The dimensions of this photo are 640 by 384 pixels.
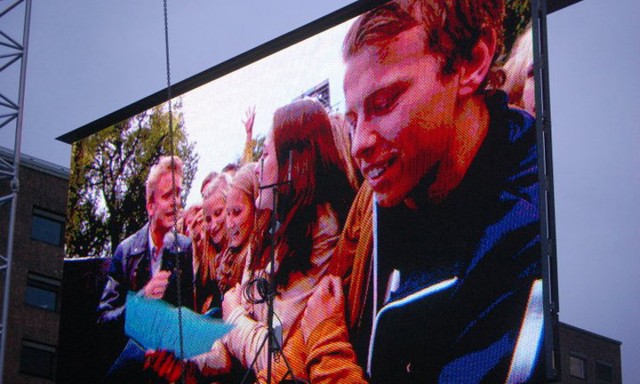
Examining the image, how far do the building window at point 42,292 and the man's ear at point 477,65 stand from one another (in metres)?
14.9

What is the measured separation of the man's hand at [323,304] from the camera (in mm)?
11555

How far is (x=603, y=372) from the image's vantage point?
3086 cm

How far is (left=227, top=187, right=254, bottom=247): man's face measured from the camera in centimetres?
1302

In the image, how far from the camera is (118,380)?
14.1 m

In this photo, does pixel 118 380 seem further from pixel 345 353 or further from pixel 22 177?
pixel 22 177

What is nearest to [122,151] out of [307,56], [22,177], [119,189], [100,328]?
[119,189]

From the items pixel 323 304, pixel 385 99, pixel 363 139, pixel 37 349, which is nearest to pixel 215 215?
pixel 323 304

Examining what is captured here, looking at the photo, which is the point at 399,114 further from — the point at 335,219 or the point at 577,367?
the point at 577,367

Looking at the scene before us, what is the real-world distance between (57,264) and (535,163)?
15966 mm

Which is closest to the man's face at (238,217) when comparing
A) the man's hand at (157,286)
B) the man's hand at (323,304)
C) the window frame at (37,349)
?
the man's hand at (157,286)

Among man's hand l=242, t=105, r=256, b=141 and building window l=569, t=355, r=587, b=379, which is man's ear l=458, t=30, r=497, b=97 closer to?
man's hand l=242, t=105, r=256, b=141

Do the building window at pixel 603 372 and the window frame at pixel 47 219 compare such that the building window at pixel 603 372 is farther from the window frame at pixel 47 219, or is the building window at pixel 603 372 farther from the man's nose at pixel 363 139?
the man's nose at pixel 363 139

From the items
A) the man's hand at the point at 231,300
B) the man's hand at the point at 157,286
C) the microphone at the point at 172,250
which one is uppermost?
the microphone at the point at 172,250

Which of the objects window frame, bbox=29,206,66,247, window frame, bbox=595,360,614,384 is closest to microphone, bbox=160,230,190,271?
window frame, bbox=29,206,66,247
